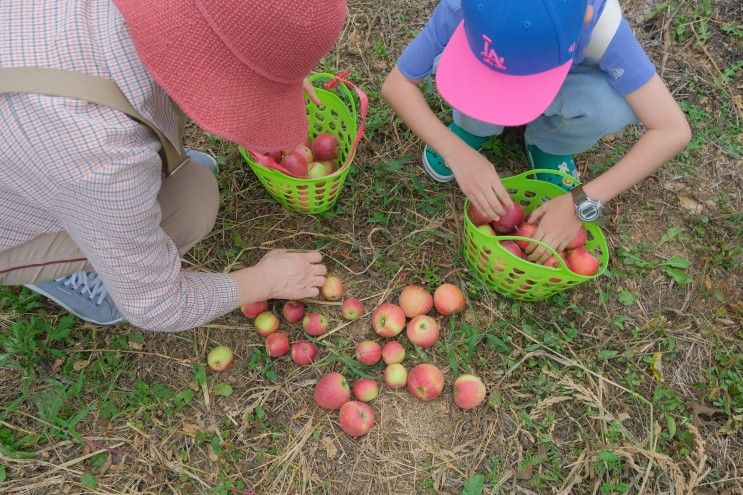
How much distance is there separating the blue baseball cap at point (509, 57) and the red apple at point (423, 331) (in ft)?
3.21

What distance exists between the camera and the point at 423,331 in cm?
248

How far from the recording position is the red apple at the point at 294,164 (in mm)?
2510

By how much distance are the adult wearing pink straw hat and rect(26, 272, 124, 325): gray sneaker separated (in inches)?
28.6

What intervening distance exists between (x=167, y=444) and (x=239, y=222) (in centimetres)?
112

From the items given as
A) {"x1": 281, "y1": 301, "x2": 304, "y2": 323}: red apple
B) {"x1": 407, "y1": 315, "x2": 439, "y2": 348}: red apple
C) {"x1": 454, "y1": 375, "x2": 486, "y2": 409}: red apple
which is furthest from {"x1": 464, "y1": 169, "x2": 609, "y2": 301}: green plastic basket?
{"x1": 281, "y1": 301, "x2": 304, "y2": 323}: red apple

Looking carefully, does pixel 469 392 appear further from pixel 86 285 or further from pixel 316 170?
pixel 86 285

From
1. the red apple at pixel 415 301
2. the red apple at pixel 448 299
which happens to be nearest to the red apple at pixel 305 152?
the red apple at pixel 415 301

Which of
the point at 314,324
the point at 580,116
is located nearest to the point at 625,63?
the point at 580,116

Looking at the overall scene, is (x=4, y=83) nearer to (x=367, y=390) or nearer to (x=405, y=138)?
(x=367, y=390)

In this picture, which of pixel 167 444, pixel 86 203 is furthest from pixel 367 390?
pixel 86 203

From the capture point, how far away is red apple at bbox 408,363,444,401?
237 cm

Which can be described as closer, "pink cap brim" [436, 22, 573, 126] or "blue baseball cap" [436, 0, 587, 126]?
"blue baseball cap" [436, 0, 587, 126]

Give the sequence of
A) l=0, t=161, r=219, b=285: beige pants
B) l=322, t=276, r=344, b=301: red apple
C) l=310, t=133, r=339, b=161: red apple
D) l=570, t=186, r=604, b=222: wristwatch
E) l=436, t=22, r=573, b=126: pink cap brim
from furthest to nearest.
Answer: l=310, t=133, r=339, b=161: red apple → l=322, t=276, r=344, b=301: red apple → l=570, t=186, r=604, b=222: wristwatch → l=0, t=161, r=219, b=285: beige pants → l=436, t=22, r=573, b=126: pink cap brim

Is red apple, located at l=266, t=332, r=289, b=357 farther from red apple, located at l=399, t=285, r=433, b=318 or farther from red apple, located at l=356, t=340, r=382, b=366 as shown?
red apple, located at l=399, t=285, r=433, b=318
